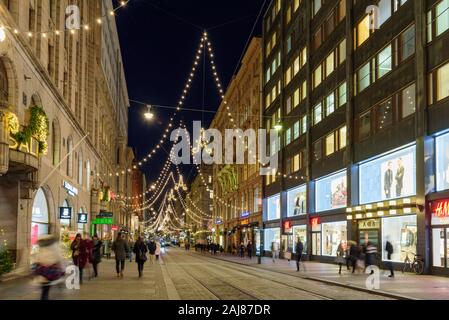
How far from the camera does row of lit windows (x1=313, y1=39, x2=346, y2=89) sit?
42.1 metres

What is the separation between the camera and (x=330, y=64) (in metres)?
44.6

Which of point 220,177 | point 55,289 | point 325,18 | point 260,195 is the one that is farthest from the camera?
point 220,177

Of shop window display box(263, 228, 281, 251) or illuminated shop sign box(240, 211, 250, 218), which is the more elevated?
illuminated shop sign box(240, 211, 250, 218)

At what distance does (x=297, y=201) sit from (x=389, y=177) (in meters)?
19.2

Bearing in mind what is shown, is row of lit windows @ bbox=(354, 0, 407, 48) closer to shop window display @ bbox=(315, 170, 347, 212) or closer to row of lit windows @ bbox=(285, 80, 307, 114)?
shop window display @ bbox=(315, 170, 347, 212)

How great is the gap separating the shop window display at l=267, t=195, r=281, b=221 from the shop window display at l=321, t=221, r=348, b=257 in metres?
14.4

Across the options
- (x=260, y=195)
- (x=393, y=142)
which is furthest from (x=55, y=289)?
(x=260, y=195)

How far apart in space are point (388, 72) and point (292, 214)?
22810 mm

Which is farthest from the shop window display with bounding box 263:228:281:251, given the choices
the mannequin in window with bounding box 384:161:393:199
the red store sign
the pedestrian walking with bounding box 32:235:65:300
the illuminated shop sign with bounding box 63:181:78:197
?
the pedestrian walking with bounding box 32:235:65:300

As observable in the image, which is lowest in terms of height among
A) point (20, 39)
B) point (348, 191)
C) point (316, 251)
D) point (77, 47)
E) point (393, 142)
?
point (316, 251)

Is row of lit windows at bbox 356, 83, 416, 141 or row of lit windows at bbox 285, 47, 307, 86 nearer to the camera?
row of lit windows at bbox 356, 83, 416, 141

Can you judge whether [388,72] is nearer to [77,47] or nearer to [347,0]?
[347,0]

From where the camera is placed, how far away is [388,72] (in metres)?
33.9

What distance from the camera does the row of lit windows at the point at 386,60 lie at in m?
31.8
